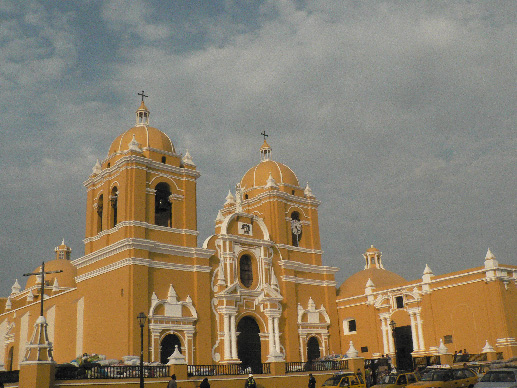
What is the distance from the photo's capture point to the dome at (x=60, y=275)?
42781 mm

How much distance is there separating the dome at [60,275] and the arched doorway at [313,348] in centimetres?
1972

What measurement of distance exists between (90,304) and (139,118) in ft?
36.7

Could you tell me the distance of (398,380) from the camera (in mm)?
20516

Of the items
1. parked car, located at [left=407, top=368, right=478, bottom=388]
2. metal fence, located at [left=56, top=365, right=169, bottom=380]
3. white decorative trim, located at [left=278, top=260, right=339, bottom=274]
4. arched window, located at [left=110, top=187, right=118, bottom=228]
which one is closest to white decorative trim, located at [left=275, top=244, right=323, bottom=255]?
white decorative trim, located at [left=278, top=260, right=339, bottom=274]

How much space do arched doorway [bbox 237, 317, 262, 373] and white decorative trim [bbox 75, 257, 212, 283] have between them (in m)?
4.10

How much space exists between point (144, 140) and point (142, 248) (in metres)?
6.74

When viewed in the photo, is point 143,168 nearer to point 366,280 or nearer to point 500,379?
point 366,280

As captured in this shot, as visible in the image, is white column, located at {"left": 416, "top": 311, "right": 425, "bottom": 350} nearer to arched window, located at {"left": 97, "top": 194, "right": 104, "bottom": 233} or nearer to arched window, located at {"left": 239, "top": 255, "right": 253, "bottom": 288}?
arched window, located at {"left": 239, "top": 255, "right": 253, "bottom": 288}

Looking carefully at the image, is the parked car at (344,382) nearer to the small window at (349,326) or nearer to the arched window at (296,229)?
the small window at (349,326)

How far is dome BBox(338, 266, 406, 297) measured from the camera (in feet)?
128

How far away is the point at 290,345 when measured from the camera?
33.1m

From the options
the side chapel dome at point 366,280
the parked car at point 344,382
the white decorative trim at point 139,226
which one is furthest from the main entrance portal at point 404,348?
the white decorative trim at point 139,226

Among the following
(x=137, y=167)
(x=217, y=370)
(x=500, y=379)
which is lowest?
(x=500, y=379)

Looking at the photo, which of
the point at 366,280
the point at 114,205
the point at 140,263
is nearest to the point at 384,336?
the point at 366,280
